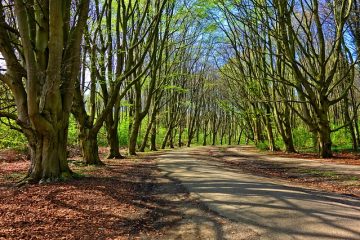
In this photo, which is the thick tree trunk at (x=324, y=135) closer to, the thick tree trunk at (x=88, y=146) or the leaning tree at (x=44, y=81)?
the thick tree trunk at (x=88, y=146)

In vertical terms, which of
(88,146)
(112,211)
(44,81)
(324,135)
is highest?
(44,81)

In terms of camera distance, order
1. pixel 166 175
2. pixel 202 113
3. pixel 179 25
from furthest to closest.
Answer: pixel 202 113
pixel 179 25
pixel 166 175

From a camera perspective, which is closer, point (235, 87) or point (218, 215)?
point (218, 215)

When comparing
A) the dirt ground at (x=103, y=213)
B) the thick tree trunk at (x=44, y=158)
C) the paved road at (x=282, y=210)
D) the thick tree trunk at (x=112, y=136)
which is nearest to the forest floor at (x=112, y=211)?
the dirt ground at (x=103, y=213)

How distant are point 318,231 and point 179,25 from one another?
27.7 metres

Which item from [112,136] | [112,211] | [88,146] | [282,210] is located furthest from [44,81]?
[112,136]

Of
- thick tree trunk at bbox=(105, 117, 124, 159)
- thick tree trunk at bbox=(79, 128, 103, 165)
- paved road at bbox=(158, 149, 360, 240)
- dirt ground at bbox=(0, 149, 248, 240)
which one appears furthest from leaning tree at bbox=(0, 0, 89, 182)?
thick tree trunk at bbox=(105, 117, 124, 159)

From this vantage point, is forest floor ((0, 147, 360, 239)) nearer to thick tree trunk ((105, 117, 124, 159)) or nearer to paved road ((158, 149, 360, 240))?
paved road ((158, 149, 360, 240))

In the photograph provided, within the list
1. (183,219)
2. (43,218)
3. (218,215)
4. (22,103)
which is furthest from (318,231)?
(22,103)

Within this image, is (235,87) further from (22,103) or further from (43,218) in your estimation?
(43,218)

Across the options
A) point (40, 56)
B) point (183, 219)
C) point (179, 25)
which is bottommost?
point (183, 219)

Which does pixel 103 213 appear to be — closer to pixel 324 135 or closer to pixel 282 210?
pixel 282 210

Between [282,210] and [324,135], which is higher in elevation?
[324,135]

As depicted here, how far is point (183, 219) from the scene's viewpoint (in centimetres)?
717
